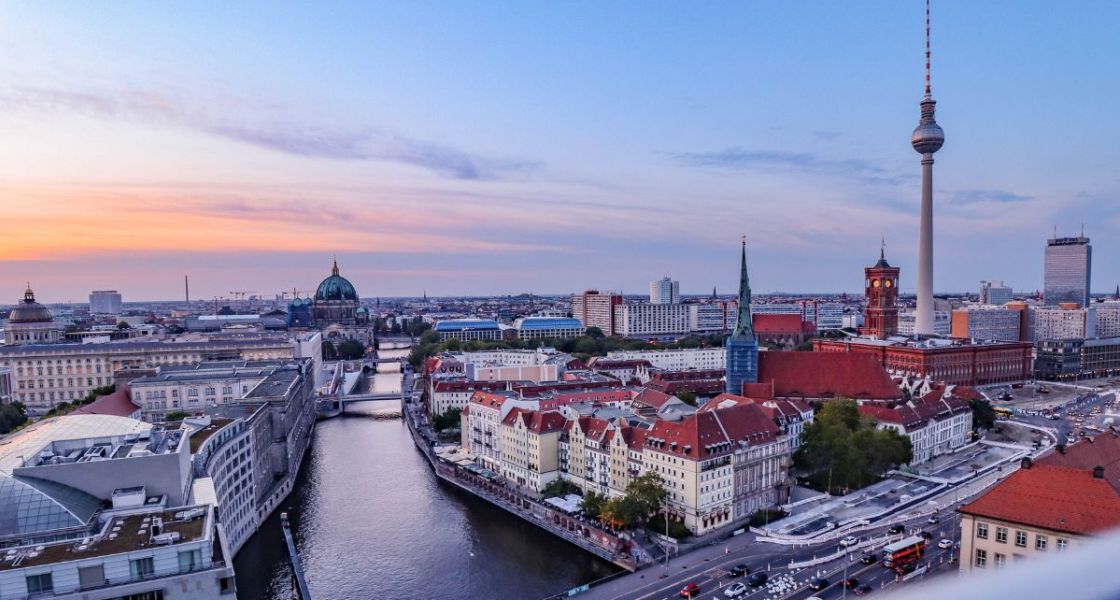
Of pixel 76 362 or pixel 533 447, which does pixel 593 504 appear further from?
pixel 76 362

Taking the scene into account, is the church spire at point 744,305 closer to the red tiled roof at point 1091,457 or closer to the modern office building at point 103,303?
the red tiled roof at point 1091,457

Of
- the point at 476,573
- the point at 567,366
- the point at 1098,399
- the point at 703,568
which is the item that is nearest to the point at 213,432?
the point at 476,573

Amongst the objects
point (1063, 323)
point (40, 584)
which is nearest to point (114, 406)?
point (40, 584)

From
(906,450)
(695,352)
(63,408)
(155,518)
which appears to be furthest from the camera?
(695,352)

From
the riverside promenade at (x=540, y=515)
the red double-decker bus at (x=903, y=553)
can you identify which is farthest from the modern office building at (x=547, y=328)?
the red double-decker bus at (x=903, y=553)

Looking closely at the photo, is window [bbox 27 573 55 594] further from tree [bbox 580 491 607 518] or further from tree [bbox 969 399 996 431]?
tree [bbox 969 399 996 431]

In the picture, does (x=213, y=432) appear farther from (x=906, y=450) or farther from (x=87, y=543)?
(x=906, y=450)

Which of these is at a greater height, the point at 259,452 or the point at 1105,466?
the point at 1105,466
